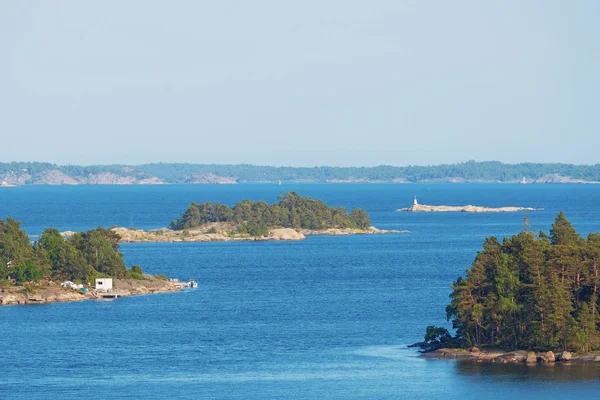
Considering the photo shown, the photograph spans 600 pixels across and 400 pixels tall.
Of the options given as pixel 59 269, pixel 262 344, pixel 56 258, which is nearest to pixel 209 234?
pixel 56 258

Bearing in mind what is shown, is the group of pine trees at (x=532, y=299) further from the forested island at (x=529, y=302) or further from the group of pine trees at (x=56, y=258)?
the group of pine trees at (x=56, y=258)

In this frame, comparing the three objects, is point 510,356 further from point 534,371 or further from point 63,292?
point 63,292

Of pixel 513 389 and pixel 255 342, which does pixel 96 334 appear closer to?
pixel 255 342

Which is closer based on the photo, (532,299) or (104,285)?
(532,299)

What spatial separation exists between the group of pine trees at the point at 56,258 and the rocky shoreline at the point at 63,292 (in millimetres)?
1334

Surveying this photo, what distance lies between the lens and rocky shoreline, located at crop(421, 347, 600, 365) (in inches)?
2766

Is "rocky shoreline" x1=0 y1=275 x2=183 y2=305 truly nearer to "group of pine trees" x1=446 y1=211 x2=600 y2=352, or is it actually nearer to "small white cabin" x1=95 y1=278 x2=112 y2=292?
"small white cabin" x1=95 y1=278 x2=112 y2=292

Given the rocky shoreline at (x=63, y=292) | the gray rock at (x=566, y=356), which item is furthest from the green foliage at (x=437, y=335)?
the rocky shoreline at (x=63, y=292)

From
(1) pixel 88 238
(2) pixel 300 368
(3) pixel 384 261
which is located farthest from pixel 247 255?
(2) pixel 300 368

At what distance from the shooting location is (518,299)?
2908 inches

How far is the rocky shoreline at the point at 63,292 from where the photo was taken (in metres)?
105

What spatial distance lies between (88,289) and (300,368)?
41.7m

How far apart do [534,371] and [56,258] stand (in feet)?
182

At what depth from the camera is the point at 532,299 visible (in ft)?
237
